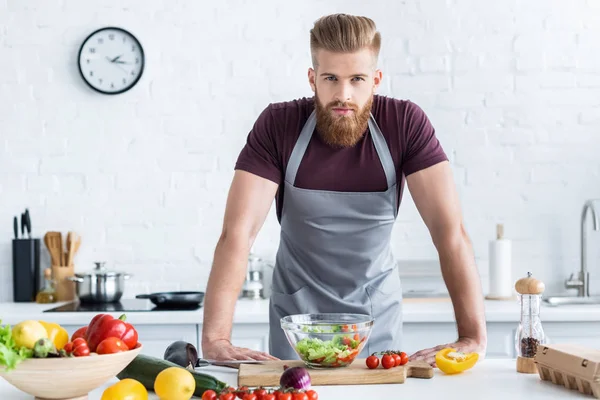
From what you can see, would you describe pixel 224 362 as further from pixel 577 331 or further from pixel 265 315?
pixel 577 331

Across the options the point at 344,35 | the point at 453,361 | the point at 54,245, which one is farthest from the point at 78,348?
the point at 54,245

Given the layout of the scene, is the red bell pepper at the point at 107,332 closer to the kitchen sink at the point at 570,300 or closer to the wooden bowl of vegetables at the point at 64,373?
the wooden bowl of vegetables at the point at 64,373

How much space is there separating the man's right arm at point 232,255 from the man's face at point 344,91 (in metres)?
0.29

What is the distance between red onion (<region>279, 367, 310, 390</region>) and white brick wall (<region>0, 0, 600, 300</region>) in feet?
7.70

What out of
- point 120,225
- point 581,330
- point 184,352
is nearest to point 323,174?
point 184,352

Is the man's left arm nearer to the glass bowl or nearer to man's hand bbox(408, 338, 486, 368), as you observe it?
man's hand bbox(408, 338, 486, 368)

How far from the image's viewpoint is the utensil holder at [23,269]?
3.85 metres

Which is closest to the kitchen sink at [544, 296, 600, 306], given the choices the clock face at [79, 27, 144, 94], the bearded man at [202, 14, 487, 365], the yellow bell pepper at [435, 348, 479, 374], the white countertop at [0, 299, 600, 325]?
the white countertop at [0, 299, 600, 325]

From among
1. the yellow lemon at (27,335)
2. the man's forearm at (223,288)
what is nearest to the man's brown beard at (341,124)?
the man's forearm at (223,288)

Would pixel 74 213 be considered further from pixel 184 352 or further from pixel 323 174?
pixel 184 352

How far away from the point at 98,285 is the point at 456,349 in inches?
82.6

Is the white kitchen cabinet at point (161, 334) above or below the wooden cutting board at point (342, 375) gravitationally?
below

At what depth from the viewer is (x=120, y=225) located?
3.97m

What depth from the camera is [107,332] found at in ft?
5.08
